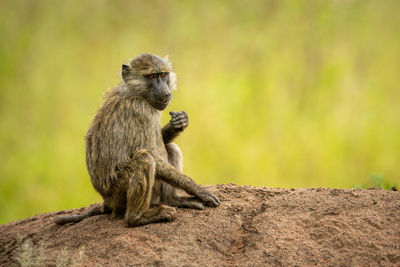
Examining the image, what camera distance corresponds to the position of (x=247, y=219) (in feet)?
19.3

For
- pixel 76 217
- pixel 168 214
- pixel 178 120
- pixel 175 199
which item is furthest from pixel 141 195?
pixel 76 217

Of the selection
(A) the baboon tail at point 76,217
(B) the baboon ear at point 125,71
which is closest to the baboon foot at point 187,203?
(A) the baboon tail at point 76,217

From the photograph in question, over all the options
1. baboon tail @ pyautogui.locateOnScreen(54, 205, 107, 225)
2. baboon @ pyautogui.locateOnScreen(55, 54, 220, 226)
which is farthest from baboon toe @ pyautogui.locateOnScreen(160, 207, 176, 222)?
baboon tail @ pyautogui.locateOnScreen(54, 205, 107, 225)

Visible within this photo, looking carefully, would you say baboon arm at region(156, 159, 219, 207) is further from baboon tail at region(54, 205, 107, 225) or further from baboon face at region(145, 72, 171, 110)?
baboon tail at region(54, 205, 107, 225)

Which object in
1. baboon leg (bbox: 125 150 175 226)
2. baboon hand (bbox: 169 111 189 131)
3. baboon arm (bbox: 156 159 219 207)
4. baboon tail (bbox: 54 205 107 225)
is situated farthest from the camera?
baboon tail (bbox: 54 205 107 225)

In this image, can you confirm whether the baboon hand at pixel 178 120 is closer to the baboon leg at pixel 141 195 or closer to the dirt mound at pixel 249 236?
the baboon leg at pixel 141 195

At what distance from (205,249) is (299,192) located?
1.86 meters

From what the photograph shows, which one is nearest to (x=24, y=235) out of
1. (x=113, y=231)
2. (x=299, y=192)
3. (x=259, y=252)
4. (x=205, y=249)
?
(x=113, y=231)

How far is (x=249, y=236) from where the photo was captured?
18.0ft

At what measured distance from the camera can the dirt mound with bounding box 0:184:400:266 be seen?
4977 millimetres

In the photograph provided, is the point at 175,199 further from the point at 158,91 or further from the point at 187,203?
the point at 158,91

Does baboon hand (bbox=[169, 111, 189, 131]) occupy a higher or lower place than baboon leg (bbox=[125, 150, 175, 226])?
higher

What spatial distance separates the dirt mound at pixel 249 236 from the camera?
4.98 m

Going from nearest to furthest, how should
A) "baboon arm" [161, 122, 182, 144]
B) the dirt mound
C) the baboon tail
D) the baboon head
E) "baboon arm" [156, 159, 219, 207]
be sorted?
1. the dirt mound
2. "baboon arm" [156, 159, 219, 207]
3. the baboon head
4. the baboon tail
5. "baboon arm" [161, 122, 182, 144]
